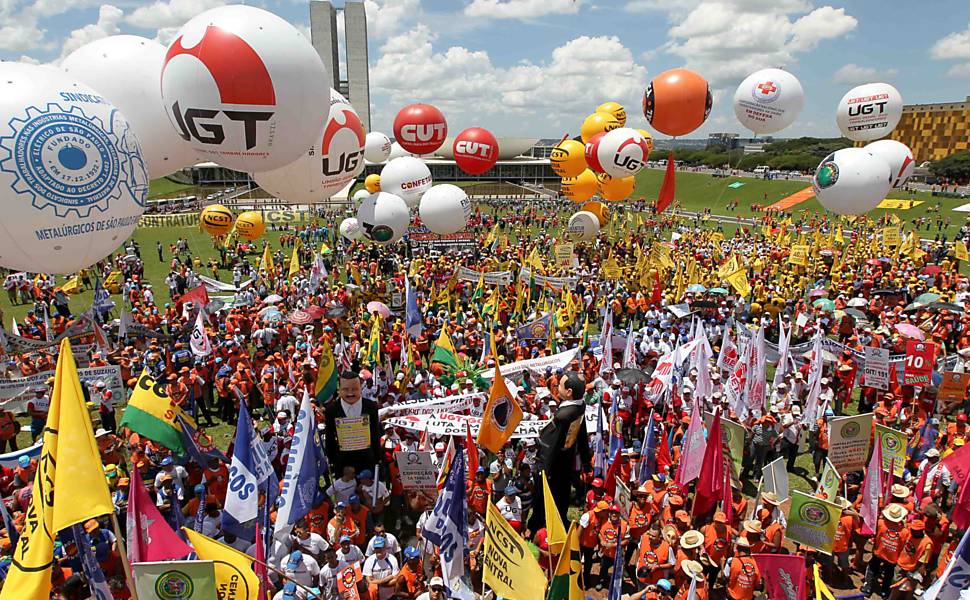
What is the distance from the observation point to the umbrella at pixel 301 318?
14.0 metres

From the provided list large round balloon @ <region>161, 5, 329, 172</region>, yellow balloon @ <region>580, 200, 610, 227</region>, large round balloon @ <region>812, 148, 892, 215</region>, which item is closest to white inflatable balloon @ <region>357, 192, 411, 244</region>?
yellow balloon @ <region>580, 200, 610, 227</region>

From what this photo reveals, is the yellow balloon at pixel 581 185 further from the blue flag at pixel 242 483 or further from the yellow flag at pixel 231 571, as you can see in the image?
the yellow flag at pixel 231 571

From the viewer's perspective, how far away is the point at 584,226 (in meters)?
22.8

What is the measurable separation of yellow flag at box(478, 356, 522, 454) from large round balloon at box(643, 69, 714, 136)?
11.8 meters

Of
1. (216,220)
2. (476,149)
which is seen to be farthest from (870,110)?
(216,220)

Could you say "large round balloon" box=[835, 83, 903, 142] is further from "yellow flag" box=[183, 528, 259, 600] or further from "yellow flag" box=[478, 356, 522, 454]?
"yellow flag" box=[183, 528, 259, 600]

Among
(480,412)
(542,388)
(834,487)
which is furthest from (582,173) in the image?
(834,487)

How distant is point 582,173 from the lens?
21.8m

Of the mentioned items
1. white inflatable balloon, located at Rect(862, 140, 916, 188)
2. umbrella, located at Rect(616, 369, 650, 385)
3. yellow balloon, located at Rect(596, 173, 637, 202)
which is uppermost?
white inflatable balloon, located at Rect(862, 140, 916, 188)

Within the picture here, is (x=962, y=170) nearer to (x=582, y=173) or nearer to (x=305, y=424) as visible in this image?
(x=582, y=173)

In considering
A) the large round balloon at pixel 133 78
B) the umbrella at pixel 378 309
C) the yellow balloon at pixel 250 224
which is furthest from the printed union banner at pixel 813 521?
the yellow balloon at pixel 250 224

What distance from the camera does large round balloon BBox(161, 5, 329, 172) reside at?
6.16 meters

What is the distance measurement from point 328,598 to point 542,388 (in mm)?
5042

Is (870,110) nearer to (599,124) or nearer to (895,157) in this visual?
(895,157)
